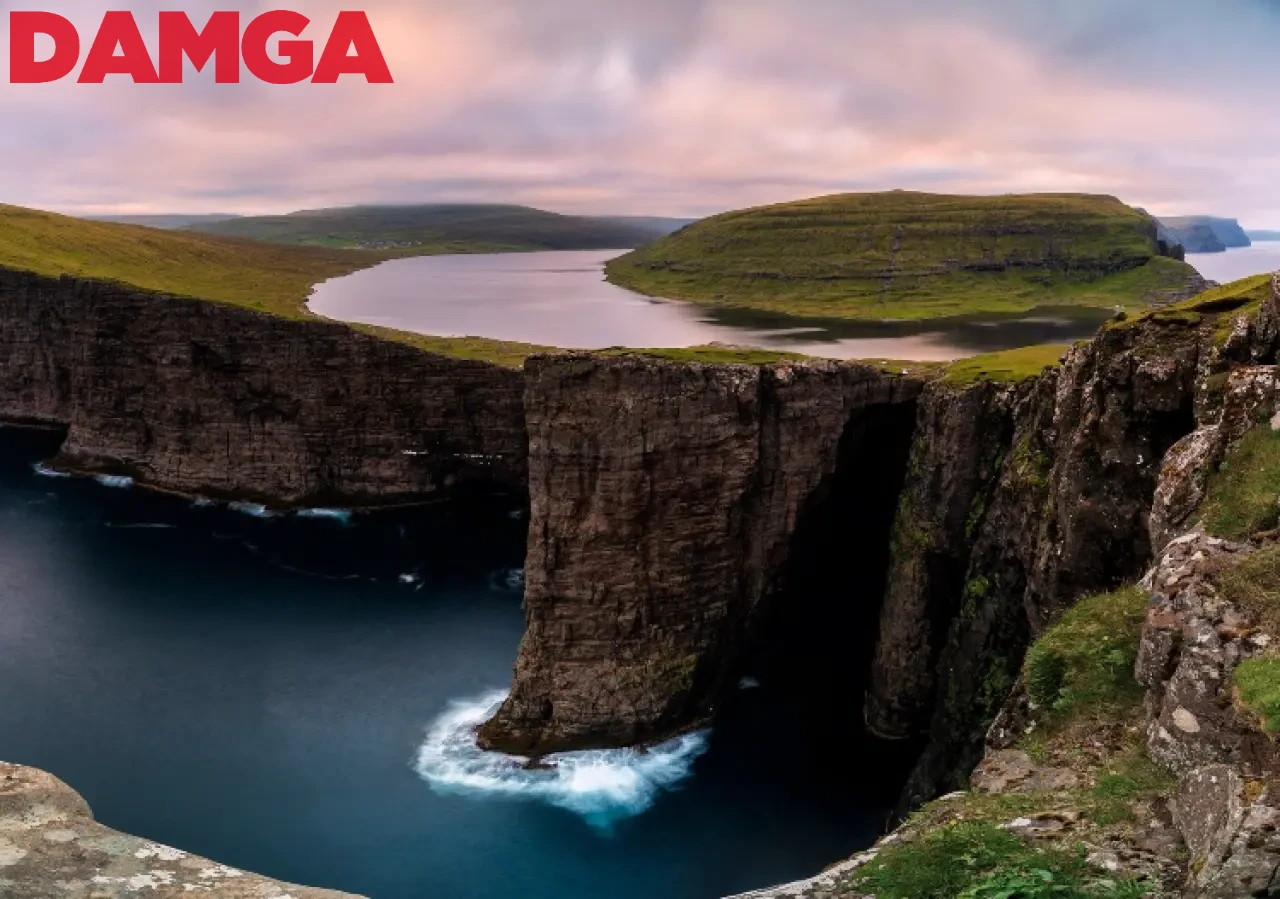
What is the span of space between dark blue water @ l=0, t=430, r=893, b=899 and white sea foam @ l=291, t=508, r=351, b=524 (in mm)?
9024

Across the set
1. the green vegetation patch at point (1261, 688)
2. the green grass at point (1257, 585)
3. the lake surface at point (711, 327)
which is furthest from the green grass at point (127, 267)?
the green vegetation patch at point (1261, 688)

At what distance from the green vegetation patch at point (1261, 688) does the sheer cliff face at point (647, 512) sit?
122ft

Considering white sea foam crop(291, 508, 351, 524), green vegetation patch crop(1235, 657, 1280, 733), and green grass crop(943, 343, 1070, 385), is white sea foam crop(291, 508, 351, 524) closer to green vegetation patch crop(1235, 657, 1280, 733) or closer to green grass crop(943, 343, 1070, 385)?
green grass crop(943, 343, 1070, 385)

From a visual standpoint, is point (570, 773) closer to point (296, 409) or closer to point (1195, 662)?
point (1195, 662)

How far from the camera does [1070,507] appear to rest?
29.5 metres

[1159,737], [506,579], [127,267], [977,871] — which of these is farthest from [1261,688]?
[127,267]

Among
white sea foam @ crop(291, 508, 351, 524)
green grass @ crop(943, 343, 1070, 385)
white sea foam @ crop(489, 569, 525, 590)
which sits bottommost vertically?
white sea foam @ crop(489, 569, 525, 590)

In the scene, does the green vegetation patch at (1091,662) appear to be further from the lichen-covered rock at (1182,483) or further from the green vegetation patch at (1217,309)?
the green vegetation patch at (1217,309)

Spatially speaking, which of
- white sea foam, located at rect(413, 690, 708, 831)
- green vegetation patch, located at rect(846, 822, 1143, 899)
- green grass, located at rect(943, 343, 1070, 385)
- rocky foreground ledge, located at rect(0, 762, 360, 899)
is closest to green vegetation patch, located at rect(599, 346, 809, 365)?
green grass, located at rect(943, 343, 1070, 385)

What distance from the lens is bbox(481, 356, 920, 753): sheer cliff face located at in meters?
48.1

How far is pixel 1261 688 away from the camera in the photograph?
11.0m

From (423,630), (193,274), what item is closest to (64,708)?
(423,630)

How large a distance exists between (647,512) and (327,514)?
5497 cm

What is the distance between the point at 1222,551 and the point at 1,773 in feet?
56.3
